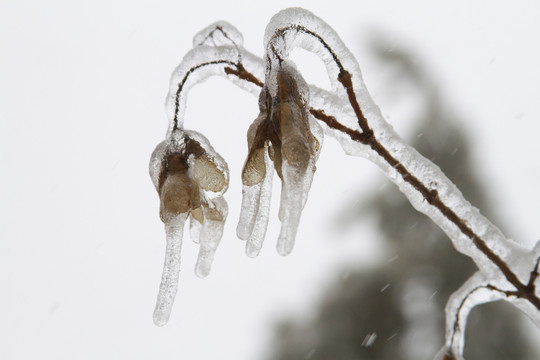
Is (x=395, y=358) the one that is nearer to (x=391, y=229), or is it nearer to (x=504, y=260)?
(x=391, y=229)

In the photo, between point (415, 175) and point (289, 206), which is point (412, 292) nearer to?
point (415, 175)

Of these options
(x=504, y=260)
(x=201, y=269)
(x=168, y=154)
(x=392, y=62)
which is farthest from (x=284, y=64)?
(x=392, y=62)

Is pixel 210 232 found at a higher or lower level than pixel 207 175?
lower

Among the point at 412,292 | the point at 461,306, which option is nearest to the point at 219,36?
the point at 461,306

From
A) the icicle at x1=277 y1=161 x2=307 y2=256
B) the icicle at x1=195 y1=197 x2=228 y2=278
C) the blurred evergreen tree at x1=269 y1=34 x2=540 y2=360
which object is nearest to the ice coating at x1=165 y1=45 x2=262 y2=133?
the icicle at x1=195 y1=197 x2=228 y2=278

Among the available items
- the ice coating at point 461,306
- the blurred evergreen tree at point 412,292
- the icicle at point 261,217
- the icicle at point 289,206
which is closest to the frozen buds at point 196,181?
the icicle at point 261,217

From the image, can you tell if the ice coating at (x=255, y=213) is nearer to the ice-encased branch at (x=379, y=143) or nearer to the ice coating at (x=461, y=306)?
the ice-encased branch at (x=379, y=143)

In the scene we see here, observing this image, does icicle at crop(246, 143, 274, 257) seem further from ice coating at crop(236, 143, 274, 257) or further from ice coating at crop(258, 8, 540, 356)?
ice coating at crop(258, 8, 540, 356)
